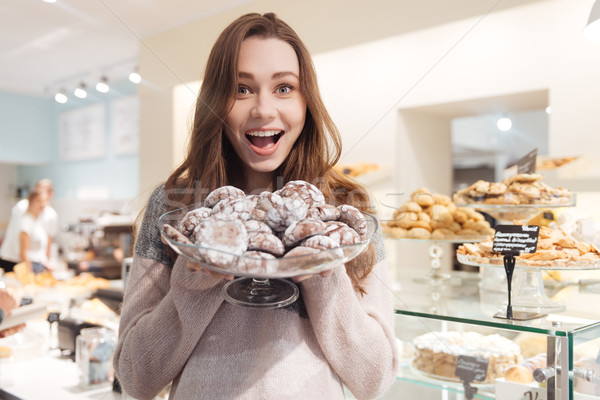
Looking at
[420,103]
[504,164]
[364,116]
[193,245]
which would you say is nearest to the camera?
[193,245]

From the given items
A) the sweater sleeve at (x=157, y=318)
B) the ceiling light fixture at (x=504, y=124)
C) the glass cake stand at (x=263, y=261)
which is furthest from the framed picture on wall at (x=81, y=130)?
the ceiling light fixture at (x=504, y=124)

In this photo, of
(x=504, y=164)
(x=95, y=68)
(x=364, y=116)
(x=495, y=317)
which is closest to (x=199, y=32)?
(x=95, y=68)

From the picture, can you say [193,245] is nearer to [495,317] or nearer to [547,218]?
[495,317]

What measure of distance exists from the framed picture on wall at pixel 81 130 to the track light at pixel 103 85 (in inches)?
1.3

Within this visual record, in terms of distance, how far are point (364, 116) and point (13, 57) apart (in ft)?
2.38

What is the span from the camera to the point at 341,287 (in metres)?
0.82

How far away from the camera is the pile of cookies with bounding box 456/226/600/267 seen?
1060mm

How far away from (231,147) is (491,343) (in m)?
0.71

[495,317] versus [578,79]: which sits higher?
[578,79]

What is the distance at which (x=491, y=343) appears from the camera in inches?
44.5

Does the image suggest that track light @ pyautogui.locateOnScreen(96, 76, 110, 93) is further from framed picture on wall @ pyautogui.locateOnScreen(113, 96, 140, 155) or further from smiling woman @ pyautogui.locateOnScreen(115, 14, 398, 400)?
smiling woman @ pyautogui.locateOnScreen(115, 14, 398, 400)

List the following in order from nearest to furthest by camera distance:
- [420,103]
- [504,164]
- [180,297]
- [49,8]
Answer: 1. [180,297]
2. [49,8]
3. [420,103]
4. [504,164]

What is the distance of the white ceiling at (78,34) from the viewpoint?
0.96 metres

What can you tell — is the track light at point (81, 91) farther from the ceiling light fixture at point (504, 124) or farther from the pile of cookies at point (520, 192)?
the ceiling light fixture at point (504, 124)
